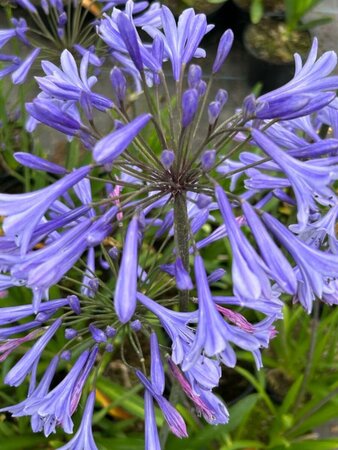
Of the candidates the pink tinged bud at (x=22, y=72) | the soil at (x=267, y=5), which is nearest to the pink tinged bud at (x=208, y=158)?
the pink tinged bud at (x=22, y=72)

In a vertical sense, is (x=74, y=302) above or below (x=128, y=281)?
below

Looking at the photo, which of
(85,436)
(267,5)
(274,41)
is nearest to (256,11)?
→ (274,41)

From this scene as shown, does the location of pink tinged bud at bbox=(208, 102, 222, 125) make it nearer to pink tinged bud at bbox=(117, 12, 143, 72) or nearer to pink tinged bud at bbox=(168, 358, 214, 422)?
pink tinged bud at bbox=(117, 12, 143, 72)

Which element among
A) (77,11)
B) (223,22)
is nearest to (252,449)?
(77,11)

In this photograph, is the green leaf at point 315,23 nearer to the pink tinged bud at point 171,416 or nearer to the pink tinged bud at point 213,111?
the pink tinged bud at point 213,111

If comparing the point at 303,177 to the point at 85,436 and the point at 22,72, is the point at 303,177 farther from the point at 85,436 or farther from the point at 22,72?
the point at 22,72

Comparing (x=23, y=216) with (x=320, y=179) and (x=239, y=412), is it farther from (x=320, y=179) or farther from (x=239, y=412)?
(x=239, y=412)

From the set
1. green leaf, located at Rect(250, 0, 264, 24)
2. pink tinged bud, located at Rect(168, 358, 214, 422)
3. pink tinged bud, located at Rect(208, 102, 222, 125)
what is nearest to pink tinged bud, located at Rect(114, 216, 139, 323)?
pink tinged bud, located at Rect(208, 102, 222, 125)
